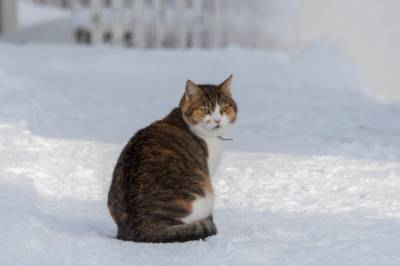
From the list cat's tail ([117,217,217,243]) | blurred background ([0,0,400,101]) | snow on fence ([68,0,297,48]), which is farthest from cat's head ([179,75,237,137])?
snow on fence ([68,0,297,48])

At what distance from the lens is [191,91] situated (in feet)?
11.4

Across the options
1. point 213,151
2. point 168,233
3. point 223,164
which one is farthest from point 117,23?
point 168,233

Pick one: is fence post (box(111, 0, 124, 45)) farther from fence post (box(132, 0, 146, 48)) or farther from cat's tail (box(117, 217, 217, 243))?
cat's tail (box(117, 217, 217, 243))

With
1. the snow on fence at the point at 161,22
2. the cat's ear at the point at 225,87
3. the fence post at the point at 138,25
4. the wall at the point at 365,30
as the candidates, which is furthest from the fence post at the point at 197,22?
the cat's ear at the point at 225,87

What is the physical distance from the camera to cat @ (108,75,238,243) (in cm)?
318

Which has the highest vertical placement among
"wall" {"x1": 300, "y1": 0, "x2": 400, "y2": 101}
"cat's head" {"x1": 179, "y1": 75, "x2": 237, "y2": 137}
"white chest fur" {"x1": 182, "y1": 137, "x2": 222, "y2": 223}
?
"cat's head" {"x1": 179, "y1": 75, "x2": 237, "y2": 137}

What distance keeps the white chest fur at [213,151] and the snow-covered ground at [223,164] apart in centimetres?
33

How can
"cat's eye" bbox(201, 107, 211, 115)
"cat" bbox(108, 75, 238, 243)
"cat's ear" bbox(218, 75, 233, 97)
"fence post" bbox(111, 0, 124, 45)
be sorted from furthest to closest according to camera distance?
"fence post" bbox(111, 0, 124, 45), "cat's ear" bbox(218, 75, 233, 97), "cat's eye" bbox(201, 107, 211, 115), "cat" bbox(108, 75, 238, 243)

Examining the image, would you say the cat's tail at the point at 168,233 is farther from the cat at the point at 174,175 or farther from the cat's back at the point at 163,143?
the cat's back at the point at 163,143

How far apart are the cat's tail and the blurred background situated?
7.75 m

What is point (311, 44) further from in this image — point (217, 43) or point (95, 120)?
point (95, 120)

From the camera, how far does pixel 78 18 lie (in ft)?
41.0

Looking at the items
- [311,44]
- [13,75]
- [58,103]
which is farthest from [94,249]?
[311,44]

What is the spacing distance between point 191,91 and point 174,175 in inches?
18.1
